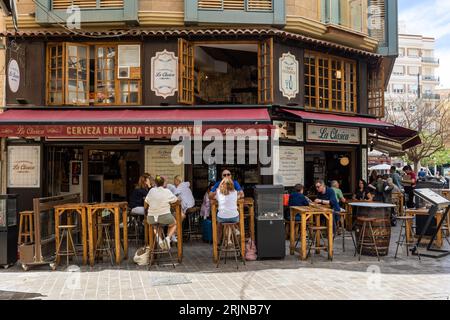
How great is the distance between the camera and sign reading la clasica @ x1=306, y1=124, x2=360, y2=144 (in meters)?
12.8

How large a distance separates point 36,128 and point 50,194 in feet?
9.15

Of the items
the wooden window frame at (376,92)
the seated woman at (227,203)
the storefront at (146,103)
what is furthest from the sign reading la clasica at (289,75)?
the seated woman at (227,203)

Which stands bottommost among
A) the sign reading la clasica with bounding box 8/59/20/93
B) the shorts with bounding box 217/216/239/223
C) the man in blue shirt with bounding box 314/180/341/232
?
the shorts with bounding box 217/216/239/223

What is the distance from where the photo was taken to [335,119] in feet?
→ 40.8

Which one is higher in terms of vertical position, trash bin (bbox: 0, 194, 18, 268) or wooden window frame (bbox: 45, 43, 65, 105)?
wooden window frame (bbox: 45, 43, 65, 105)

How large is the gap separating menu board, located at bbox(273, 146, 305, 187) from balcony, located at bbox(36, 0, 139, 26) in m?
5.57

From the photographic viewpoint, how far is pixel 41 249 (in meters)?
8.01

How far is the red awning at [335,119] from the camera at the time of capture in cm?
1159

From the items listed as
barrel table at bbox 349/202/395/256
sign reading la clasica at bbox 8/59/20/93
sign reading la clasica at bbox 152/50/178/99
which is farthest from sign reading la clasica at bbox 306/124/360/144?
sign reading la clasica at bbox 8/59/20/93

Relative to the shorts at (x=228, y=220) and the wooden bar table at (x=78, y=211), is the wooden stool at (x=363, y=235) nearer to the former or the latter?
the shorts at (x=228, y=220)

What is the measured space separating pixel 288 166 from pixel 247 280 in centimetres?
583

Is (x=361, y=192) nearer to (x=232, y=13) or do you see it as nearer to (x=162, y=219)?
(x=232, y=13)

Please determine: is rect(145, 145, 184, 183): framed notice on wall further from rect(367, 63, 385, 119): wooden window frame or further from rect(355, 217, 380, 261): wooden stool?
rect(367, 63, 385, 119): wooden window frame
